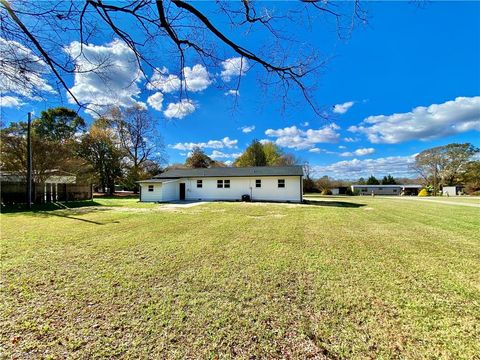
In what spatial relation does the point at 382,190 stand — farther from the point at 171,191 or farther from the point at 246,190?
the point at 171,191

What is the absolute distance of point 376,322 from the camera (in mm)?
2367

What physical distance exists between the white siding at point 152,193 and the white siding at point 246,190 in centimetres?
273

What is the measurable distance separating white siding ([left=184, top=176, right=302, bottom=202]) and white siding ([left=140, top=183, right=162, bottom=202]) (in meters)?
2.73

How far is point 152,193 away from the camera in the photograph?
19.6 metres

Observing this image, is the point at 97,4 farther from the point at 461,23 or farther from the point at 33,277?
the point at 461,23

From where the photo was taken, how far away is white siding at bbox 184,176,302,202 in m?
18.4

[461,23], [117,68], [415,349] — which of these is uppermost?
[461,23]

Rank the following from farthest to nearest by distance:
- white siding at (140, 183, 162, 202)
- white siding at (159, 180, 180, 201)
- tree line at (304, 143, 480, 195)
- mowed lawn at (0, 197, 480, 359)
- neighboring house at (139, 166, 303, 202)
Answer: tree line at (304, 143, 480, 195) → white siding at (159, 180, 180, 201) → white siding at (140, 183, 162, 202) → neighboring house at (139, 166, 303, 202) → mowed lawn at (0, 197, 480, 359)

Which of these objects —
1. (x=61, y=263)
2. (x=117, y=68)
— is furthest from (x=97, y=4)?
(x=61, y=263)

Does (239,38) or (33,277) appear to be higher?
(239,38)

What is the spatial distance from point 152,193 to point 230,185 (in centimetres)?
720

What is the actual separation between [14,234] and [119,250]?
434 cm

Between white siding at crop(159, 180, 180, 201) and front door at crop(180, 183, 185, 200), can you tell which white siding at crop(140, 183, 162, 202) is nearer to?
white siding at crop(159, 180, 180, 201)

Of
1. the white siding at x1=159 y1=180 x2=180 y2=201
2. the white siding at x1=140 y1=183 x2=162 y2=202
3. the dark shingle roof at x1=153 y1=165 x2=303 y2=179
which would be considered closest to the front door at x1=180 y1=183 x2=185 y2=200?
the white siding at x1=159 y1=180 x2=180 y2=201
